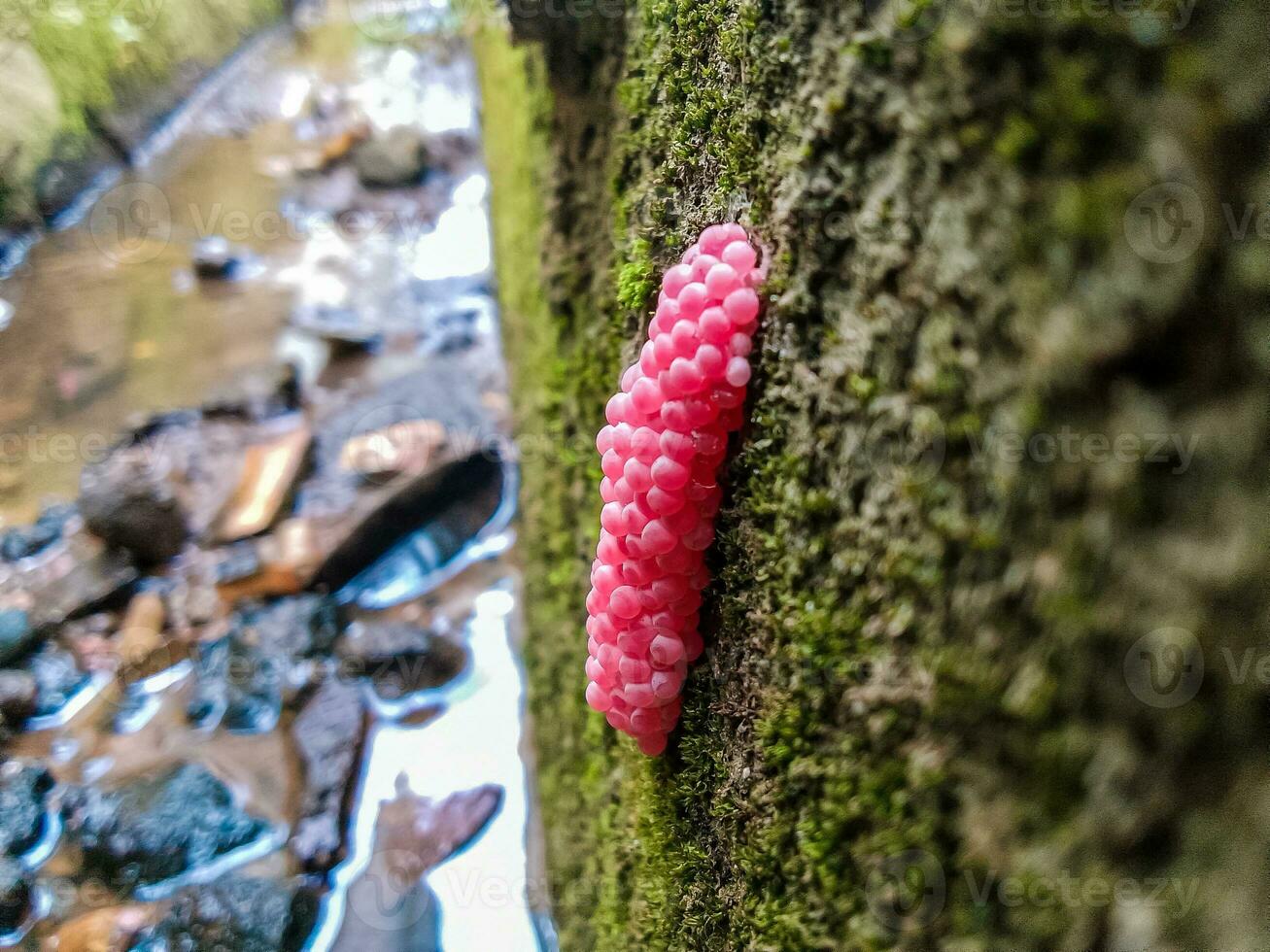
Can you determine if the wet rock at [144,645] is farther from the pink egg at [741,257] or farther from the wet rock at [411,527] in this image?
the pink egg at [741,257]

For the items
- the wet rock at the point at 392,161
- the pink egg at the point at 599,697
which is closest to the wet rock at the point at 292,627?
the pink egg at the point at 599,697

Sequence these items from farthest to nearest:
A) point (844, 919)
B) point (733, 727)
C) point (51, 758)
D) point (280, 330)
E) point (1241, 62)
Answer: point (280, 330), point (51, 758), point (733, 727), point (844, 919), point (1241, 62)

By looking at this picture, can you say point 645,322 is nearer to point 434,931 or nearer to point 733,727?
point 733,727

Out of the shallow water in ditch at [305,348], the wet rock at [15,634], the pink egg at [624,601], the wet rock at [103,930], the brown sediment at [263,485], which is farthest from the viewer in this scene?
the brown sediment at [263,485]

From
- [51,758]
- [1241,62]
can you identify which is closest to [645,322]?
[1241,62]

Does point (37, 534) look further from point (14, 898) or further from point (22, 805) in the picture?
point (14, 898)

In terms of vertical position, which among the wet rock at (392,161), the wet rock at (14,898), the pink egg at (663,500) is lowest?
the wet rock at (14,898)

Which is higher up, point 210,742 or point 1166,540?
point 1166,540
